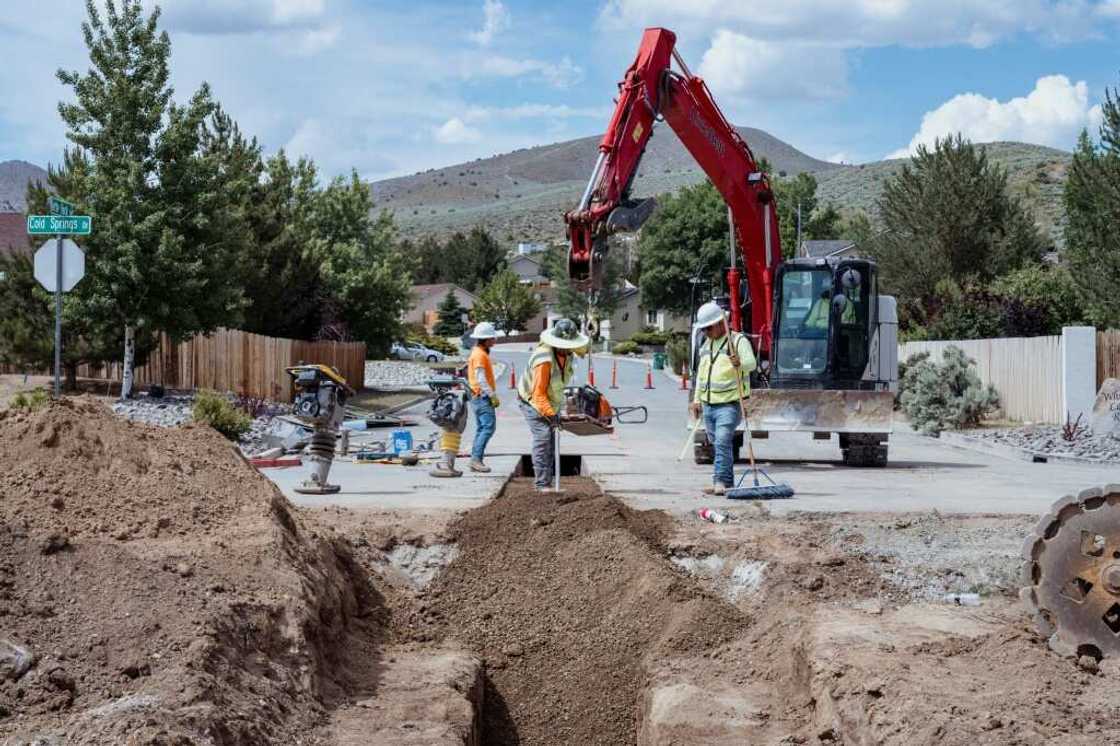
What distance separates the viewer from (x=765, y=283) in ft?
66.8

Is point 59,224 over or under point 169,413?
over

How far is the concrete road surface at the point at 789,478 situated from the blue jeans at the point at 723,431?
0.33 metres

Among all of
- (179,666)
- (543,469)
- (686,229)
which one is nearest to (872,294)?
(543,469)

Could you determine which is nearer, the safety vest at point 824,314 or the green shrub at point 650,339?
the safety vest at point 824,314

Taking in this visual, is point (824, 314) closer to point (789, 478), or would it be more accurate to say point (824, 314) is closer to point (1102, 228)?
point (789, 478)

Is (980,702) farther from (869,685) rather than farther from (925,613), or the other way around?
(925,613)

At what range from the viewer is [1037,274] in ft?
129

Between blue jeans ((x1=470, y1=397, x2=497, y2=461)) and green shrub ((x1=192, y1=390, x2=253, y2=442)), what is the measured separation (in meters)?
5.26

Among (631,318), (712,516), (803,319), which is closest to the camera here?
(712,516)

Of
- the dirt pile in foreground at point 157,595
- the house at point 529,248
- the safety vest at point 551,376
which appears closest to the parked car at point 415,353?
the safety vest at point 551,376

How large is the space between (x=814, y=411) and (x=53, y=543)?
12.6 m

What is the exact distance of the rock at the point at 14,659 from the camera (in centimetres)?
581

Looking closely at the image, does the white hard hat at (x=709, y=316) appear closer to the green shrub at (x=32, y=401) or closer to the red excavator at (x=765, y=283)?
the red excavator at (x=765, y=283)

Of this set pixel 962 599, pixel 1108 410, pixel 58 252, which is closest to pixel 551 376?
pixel 962 599
